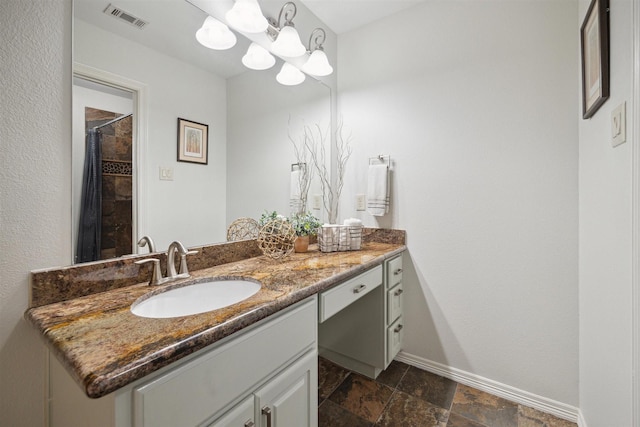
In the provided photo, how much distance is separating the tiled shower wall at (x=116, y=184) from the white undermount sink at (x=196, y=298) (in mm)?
239

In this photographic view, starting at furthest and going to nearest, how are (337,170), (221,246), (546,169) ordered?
(337,170) → (546,169) → (221,246)

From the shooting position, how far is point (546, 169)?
59.0 inches

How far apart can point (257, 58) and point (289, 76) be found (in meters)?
0.30

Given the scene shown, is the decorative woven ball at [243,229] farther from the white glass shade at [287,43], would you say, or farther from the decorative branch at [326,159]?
the white glass shade at [287,43]

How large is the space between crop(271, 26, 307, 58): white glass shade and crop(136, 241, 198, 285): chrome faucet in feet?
4.01

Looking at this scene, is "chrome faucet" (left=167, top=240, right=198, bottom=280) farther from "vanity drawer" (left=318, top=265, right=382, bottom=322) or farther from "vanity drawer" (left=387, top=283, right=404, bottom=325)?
"vanity drawer" (left=387, top=283, right=404, bottom=325)

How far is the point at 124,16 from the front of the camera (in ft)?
3.45

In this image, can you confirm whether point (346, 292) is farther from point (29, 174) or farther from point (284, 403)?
point (29, 174)

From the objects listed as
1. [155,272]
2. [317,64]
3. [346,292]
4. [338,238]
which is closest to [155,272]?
[155,272]

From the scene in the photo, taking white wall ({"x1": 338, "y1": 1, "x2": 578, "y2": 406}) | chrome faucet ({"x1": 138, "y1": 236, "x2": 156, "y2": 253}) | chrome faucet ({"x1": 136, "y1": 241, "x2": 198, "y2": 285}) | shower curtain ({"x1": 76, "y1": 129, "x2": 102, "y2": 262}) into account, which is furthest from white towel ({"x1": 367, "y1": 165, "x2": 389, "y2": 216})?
shower curtain ({"x1": 76, "y1": 129, "x2": 102, "y2": 262})

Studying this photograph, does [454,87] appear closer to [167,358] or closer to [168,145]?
[168,145]

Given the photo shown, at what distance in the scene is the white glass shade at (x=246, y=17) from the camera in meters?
1.39

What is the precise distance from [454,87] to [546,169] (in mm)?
679

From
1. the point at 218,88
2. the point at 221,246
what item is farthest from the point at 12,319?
the point at 218,88
